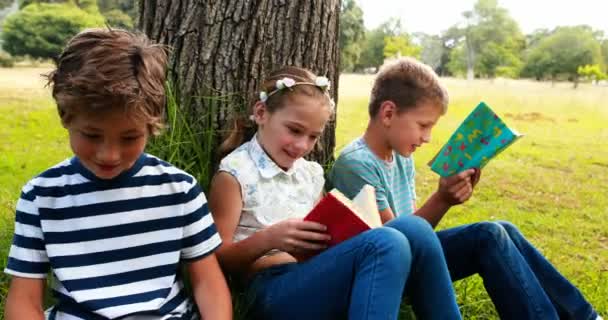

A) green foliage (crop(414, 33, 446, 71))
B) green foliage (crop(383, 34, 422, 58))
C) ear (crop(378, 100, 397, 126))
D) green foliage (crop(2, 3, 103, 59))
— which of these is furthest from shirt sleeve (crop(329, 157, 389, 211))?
green foliage (crop(414, 33, 446, 71))

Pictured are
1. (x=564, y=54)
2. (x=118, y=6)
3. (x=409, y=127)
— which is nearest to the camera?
(x=409, y=127)

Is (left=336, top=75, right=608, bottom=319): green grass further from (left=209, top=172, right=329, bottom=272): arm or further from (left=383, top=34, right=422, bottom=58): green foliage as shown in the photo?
(left=383, top=34, right=422, bottom=58): green foliage

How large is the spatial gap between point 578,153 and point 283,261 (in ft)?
→ 28.2

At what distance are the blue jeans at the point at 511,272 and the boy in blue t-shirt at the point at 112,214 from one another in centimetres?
96

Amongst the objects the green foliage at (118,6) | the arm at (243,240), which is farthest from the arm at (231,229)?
the green foliage at (118,6)

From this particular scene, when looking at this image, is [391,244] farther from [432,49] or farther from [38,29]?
[432,49]

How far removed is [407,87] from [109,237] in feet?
4.39

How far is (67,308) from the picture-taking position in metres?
1.75

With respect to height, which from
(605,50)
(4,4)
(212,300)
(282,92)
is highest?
(605,50)

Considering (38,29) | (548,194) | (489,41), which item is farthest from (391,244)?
(489,41)

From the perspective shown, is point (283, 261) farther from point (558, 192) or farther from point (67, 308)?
point (558, 192)

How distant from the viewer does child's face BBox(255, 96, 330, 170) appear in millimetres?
2211

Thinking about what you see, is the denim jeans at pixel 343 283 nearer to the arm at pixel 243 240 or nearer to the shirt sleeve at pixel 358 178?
the arm at pixel 243 240

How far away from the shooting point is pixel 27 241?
5.52 feet
